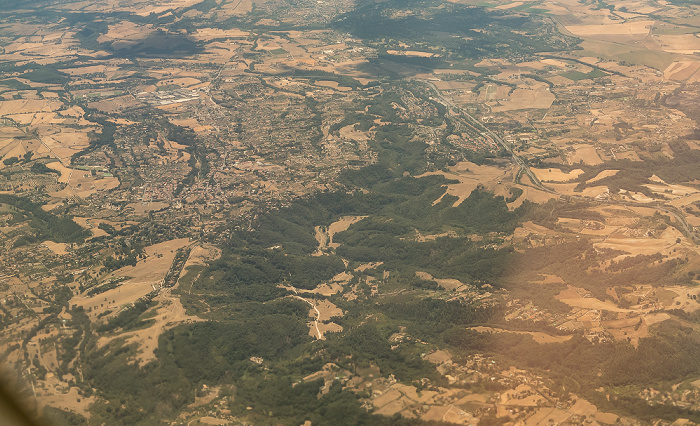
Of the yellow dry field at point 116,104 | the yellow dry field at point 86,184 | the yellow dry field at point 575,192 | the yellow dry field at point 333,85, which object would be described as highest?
the yellow dry field at point 116,104

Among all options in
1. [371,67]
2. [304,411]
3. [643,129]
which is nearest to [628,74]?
[643,129]

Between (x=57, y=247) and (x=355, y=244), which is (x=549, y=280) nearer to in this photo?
(x=355, y=244)

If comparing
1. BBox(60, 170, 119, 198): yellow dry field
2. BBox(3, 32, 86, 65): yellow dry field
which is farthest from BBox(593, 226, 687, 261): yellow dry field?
BBox(3, 32, 86, 65): yellow dry field

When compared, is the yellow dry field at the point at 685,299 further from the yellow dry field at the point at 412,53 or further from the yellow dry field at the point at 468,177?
the yellow dry field at the point at 412,53

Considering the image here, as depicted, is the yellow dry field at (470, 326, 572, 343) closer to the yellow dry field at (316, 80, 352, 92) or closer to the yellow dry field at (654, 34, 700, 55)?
the yellow dry field at (316, 80, 352, 92)

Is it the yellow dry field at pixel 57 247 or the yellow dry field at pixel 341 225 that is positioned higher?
the yellow dry field at pixel 57 247

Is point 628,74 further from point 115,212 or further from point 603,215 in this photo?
point 115,212

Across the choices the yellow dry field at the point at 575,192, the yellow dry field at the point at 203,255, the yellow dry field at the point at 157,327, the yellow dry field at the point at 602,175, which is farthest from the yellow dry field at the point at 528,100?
the yellow dry field at the point at 157,327
